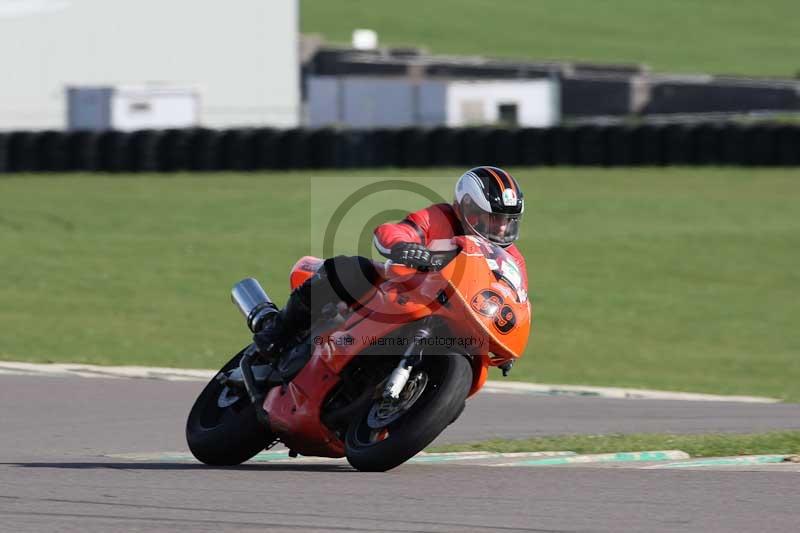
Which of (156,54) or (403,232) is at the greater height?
(403,232)

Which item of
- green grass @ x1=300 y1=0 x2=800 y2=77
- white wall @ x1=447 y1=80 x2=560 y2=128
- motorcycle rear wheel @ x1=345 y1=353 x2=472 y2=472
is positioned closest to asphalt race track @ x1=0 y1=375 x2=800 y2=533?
motorcycle rear wheel @ x1=345 y1=353 x2=472 y2=472

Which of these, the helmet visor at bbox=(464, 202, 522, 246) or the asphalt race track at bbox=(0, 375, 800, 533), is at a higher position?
the helmet visor at bbox=(464, 202, 522, 246)

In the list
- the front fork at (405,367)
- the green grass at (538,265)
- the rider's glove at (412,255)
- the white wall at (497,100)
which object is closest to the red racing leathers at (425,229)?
the rider's glove at (412,255)

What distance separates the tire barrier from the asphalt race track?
21.4m

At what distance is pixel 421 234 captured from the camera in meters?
6.99

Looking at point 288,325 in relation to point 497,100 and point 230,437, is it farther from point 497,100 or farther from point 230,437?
point 497,100

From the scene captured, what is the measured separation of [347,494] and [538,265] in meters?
13.4

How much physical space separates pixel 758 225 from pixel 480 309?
680 inches

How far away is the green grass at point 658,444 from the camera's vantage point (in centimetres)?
759

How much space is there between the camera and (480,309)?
21.5ft

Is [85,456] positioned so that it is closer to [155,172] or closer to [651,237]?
[651,237]

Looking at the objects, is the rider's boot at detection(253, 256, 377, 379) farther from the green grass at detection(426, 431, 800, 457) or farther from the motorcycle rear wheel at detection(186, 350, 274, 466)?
the green grass at detection(426, 431, 800, 457)

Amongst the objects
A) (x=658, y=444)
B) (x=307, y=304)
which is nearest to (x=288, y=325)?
(x=307, y=304)

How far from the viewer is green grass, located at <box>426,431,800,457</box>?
24.9 ft
